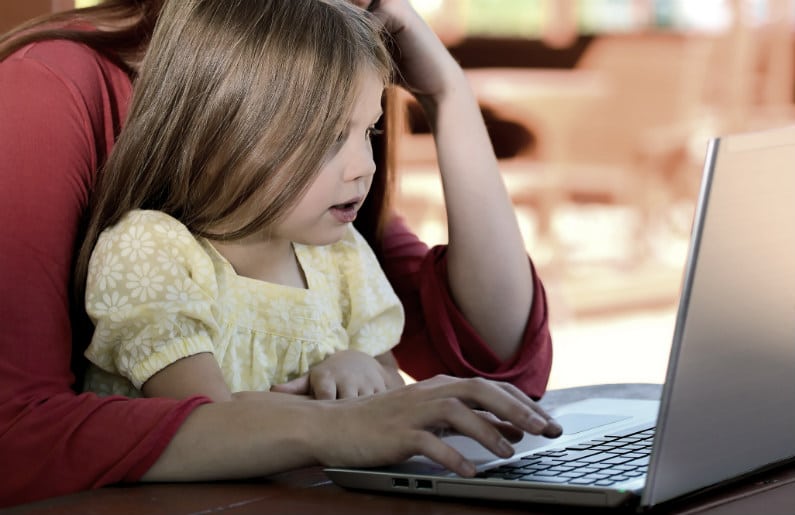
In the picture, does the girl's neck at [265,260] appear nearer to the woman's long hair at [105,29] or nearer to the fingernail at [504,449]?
the woman's long hair at [105,29]

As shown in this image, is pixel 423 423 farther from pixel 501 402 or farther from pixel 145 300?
pixel 145 300

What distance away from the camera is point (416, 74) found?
1.38m

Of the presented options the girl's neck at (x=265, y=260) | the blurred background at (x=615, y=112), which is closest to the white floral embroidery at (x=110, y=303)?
the girl's neck at (x=265, y=260)

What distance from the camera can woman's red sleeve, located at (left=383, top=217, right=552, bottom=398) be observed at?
4.50 ft

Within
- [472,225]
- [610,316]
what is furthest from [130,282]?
[610,316]

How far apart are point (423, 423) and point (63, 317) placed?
369mm

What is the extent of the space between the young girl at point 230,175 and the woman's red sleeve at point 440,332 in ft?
0.74

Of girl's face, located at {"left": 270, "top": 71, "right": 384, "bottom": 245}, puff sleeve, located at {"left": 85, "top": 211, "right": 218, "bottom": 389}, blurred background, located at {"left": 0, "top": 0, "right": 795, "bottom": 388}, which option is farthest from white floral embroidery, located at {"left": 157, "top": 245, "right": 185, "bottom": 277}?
blurred background, located at {"left": 0, "top": 0, "right": 795, "bottom": 388}

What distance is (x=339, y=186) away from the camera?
1130mm

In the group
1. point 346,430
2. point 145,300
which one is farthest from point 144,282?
point 346,430

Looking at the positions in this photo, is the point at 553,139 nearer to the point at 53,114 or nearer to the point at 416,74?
the point at 416,74

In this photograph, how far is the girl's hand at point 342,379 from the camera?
113 centimetres

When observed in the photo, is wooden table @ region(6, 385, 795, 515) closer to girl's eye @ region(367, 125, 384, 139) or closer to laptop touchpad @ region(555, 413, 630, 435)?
laptop touchpad @ region(555, 413, 630, 435)

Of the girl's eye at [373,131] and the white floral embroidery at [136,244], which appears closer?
the white floral embroidery at [136,244]
